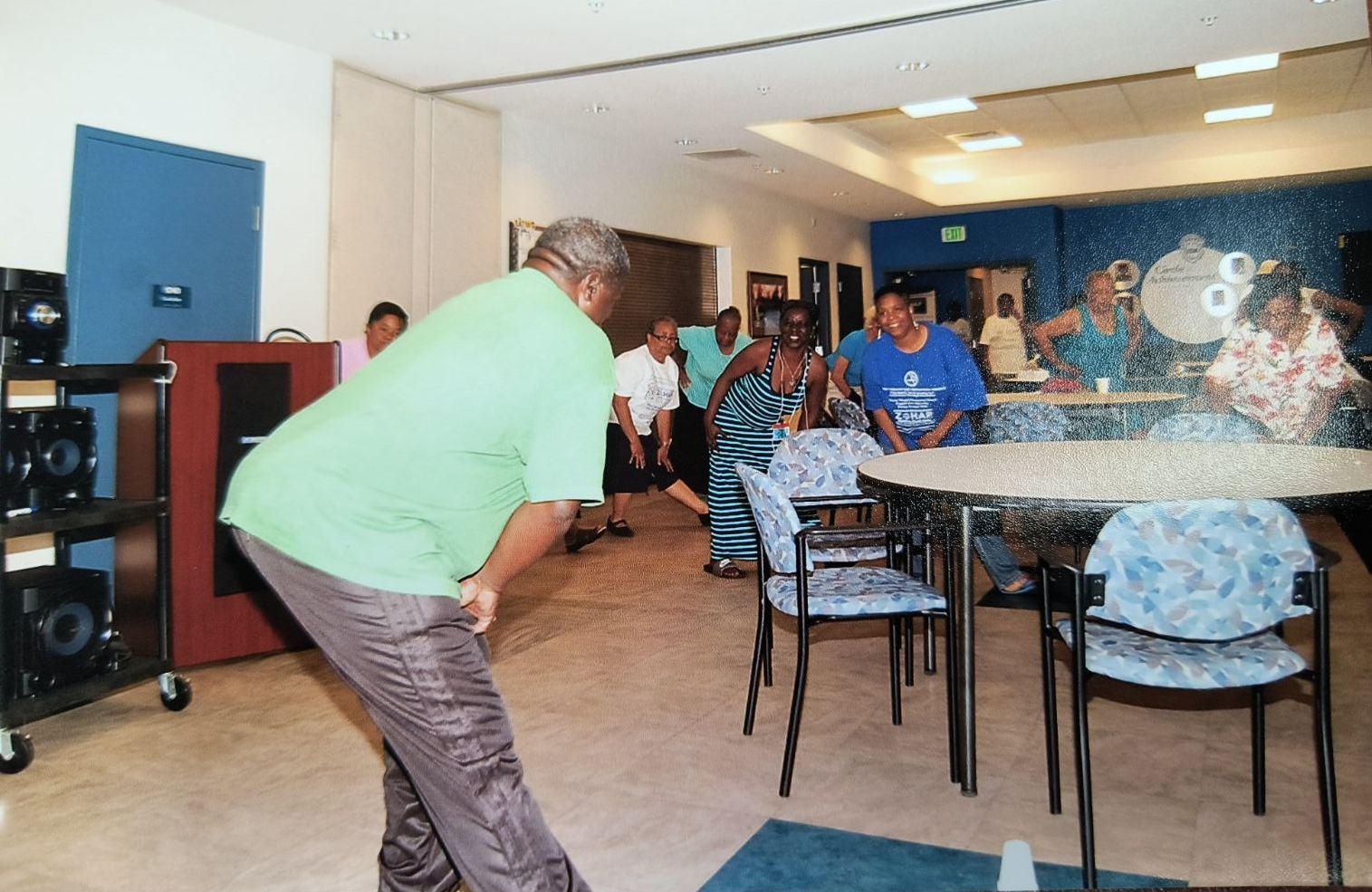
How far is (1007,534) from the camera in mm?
3953

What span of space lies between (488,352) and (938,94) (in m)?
4.82

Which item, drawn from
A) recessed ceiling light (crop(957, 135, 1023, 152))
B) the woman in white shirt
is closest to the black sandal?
the woman in white shirt

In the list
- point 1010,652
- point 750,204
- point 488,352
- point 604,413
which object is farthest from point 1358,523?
point 750,204

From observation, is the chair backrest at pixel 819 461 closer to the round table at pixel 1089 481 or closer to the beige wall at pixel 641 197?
the round table at pixel 1089 481

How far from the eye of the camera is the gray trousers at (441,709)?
A: 145cm

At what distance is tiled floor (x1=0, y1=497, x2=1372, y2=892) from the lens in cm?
212

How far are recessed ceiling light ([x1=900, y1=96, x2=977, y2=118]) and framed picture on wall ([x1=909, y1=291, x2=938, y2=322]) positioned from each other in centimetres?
245

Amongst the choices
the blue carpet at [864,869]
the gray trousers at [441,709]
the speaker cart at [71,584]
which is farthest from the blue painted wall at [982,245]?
the speaker cart at [71,584]

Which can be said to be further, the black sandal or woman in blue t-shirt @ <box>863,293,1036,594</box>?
the black sandal

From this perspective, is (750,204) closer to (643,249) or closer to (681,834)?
(643,249)

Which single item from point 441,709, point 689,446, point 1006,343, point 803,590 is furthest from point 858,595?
point 689,446

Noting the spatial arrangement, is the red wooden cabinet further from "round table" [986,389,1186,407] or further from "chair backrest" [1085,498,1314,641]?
"chair backrest" [1085,498,1314,641]

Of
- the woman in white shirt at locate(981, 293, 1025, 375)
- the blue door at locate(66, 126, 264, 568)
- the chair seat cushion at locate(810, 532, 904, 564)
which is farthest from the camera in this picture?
the blue door at locate(66, 126, 264, 568)

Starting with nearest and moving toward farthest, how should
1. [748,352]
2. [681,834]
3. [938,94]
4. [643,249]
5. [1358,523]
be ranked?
[681,834]
[1358,523]
[748,352]
[938,94]
[643,249]
